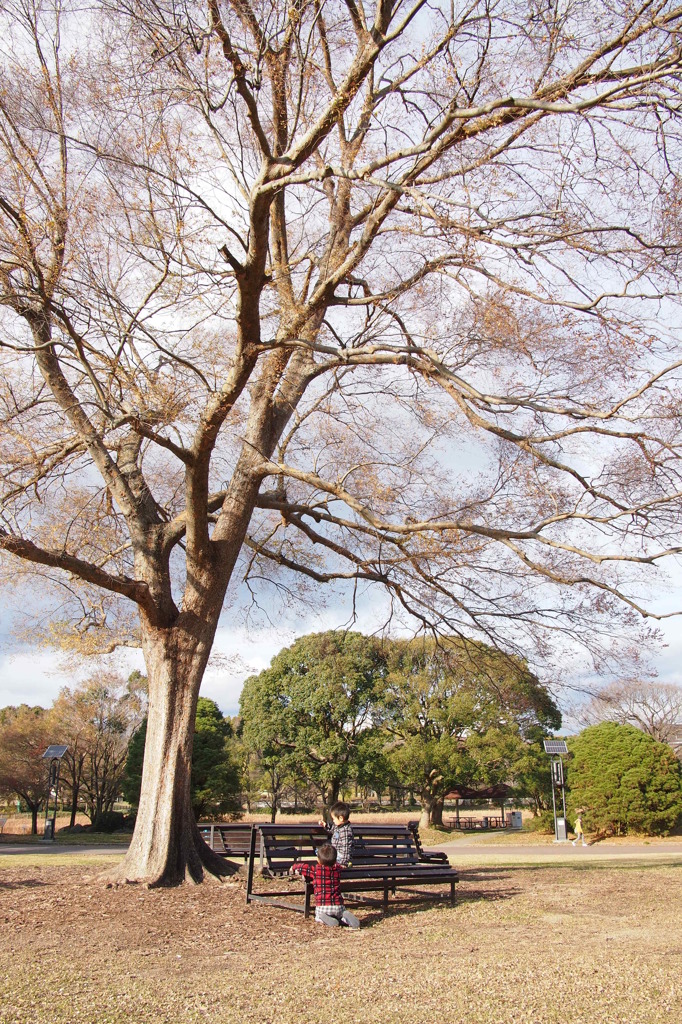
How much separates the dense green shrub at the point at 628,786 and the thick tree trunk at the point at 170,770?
17.7 meters

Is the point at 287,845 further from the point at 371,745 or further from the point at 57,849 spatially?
the point at 371,745

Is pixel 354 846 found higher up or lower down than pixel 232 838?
higher up

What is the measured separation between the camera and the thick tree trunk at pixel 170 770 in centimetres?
881

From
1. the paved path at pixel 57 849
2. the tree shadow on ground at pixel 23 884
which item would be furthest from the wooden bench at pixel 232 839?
the paved path at pixel 57 849

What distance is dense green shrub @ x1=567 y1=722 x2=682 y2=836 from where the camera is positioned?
77.8 ft

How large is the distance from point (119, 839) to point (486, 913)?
2077 centimetres

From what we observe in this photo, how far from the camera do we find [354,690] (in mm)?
29094

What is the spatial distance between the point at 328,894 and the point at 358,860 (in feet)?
3.05

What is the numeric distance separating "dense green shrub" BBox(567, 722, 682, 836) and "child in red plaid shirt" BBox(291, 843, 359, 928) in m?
19.5

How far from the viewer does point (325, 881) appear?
22.7 feet

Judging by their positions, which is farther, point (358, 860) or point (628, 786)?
point (628, 786)

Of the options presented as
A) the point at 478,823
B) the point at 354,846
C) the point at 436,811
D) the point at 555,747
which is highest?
the point at 555,747

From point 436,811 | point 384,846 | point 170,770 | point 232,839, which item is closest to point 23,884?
point 170,770

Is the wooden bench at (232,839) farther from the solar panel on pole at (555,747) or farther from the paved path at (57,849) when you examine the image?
the solar panel on pole at (555,747)
